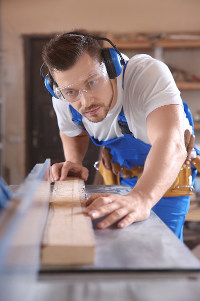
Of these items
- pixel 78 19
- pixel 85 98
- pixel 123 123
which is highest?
pixel 78 19

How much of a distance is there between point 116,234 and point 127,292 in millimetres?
310

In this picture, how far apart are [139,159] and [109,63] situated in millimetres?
604

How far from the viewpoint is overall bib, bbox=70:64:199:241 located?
6.03ft

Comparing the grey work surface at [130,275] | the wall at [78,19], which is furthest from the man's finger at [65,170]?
the wall at [78,19]

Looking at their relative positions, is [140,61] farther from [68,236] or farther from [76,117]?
[68,236]

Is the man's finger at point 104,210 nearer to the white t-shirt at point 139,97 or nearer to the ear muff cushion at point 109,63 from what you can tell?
the white t-shirt at point 139,97

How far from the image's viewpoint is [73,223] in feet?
3.06

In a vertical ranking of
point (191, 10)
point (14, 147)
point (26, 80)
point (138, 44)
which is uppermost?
point (191, 10)

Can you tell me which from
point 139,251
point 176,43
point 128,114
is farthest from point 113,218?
point 176,43

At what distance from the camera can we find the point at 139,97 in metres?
1.60

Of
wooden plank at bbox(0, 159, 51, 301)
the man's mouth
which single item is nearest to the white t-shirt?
the man's mouth

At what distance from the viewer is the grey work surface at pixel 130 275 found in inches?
26.3

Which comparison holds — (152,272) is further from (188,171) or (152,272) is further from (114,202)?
(188,171)

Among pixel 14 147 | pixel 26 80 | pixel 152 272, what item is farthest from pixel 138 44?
pixel 152 272
